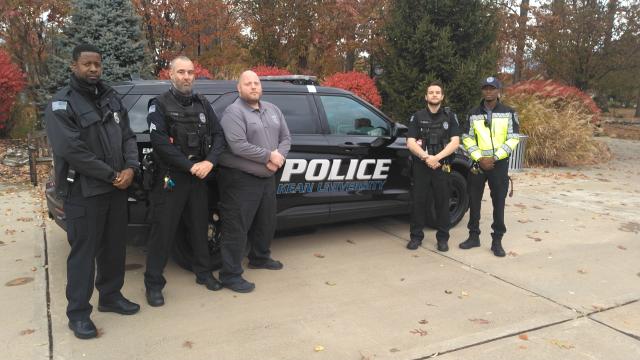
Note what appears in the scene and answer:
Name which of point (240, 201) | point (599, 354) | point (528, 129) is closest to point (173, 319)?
point (240, 201)

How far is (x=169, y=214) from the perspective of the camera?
391 centimetres

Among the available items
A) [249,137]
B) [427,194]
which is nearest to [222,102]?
[249,137]

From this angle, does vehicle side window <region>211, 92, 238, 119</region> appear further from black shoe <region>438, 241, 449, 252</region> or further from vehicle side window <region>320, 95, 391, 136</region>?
black shoe <region>438, 241, 449, 252</region>

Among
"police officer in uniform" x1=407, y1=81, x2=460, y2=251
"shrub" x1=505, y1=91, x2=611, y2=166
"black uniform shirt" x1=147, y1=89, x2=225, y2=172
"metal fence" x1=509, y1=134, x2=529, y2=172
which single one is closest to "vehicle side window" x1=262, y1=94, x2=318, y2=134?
"police officer in uniform" x1=407, y1=81, x2=460, y2=251

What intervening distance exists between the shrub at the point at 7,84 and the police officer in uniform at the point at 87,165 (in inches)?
Answer: 311

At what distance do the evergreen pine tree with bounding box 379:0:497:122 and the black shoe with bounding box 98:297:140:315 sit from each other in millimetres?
7641

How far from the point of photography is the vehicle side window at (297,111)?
5.07 m

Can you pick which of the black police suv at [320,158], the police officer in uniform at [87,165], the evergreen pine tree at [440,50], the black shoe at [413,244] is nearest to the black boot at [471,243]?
the black shoe at [413,244]

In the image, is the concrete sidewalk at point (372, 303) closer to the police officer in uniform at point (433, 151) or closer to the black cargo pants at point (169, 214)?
the black cargo pants at point (169, 214)

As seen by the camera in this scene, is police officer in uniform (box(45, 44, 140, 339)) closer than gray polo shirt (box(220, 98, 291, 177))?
Yes

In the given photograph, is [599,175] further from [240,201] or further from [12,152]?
[12,152]

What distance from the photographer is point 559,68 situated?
19859mm

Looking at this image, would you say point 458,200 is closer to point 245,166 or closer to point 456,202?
point 456,202

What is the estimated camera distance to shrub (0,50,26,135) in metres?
9.88
